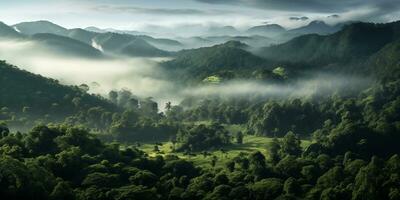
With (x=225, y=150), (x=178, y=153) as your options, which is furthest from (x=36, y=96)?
(x=225, y=150)

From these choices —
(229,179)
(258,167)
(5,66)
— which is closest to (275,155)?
(258,167)

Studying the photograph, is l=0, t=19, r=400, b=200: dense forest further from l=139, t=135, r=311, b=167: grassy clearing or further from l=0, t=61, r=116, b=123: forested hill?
l=139, t=135, r=311, b=167: grassy clearing

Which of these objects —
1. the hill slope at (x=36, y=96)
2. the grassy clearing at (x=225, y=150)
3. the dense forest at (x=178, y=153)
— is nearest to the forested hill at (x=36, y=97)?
the hill slope at (x=36, y=96)

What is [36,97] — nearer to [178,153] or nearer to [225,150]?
[178,153]

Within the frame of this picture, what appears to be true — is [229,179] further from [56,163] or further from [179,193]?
[56,163]

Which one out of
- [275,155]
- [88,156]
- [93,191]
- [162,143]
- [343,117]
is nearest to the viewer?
[93,191]

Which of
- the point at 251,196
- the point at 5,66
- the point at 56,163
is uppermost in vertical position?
the point at 5,66
